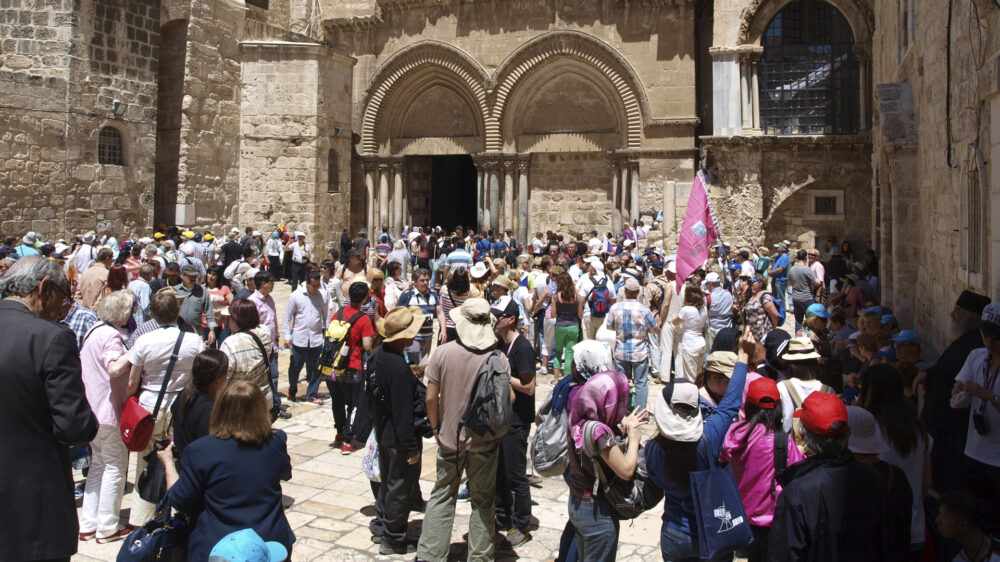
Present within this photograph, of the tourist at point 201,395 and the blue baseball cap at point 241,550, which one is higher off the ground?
the tourist at point 201,395

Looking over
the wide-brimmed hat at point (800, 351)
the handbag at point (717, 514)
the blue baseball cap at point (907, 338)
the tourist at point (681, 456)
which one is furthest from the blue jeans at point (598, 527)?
the blue baseball cap at point (907, 338)

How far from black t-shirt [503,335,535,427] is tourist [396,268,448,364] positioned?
186cm

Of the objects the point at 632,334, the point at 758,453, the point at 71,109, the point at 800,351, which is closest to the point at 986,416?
the point at 800,351

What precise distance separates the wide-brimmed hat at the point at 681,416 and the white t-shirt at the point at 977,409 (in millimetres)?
1965

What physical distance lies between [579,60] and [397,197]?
20.5 feet

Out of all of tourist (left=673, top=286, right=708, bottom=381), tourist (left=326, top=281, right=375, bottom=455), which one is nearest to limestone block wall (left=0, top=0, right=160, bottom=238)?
tourist (left=326, top=281, right=375, bottom=455)

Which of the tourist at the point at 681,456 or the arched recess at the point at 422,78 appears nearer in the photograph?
the tourist at the point at 681,456

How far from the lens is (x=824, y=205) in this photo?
17.6 meters

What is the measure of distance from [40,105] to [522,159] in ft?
36.3

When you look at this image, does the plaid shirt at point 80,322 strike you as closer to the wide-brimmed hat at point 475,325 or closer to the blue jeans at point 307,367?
the blue jeans at point 307,367

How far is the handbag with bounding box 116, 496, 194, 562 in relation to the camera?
3270 millimetres

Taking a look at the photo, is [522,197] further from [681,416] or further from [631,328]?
[681,416]

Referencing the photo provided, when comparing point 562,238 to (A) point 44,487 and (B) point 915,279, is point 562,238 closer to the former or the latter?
(B) point 915,279

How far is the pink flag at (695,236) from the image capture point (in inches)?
386
